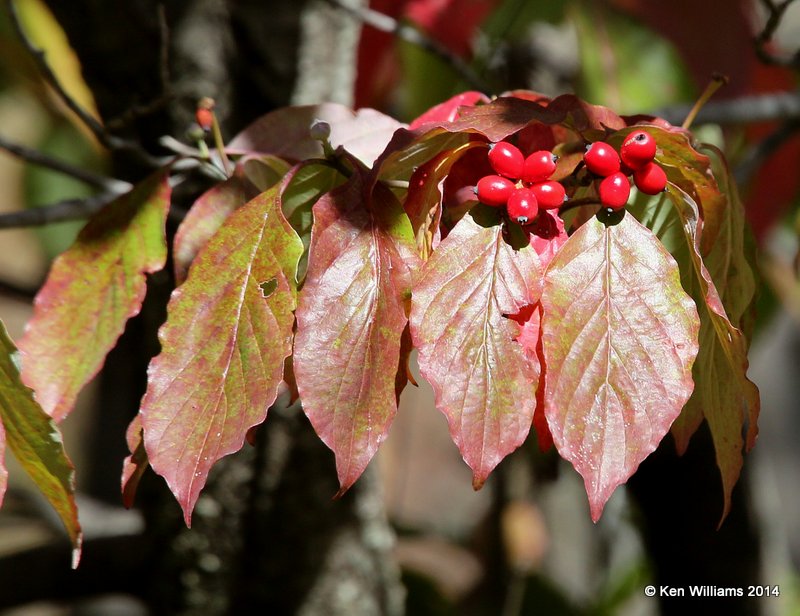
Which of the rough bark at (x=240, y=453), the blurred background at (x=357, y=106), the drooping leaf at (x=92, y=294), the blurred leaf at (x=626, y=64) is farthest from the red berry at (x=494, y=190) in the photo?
the blurred leaf at (x=626, y=64)

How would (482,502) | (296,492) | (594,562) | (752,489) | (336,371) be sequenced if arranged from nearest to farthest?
(336,371), (296,492), (752,489), (594,562), (482,502)

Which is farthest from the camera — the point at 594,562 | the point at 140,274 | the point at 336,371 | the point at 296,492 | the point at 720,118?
the point at 594,562

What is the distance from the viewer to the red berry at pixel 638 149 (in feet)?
1.77

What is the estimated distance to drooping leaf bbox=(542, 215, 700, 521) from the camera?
1.69 feet

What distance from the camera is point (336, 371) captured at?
532 millimetres

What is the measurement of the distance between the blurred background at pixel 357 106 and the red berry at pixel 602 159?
0.41 metres

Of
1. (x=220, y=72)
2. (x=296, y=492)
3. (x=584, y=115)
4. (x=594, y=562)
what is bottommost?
(x=594, y=562)

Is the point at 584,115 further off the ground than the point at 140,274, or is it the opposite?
the point at 584,115

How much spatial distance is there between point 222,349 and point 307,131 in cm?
22

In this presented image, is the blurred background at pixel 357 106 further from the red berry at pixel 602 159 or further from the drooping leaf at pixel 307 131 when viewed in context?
the red berry at pixel 602 159

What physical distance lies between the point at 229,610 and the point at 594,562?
112 centimetres

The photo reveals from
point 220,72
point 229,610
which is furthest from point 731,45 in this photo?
point 229,610

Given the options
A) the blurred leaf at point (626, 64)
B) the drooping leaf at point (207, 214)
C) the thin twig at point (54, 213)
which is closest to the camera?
the drooping leaf at point (207, 214)

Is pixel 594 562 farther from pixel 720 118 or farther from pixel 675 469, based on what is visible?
pixel 720 118
